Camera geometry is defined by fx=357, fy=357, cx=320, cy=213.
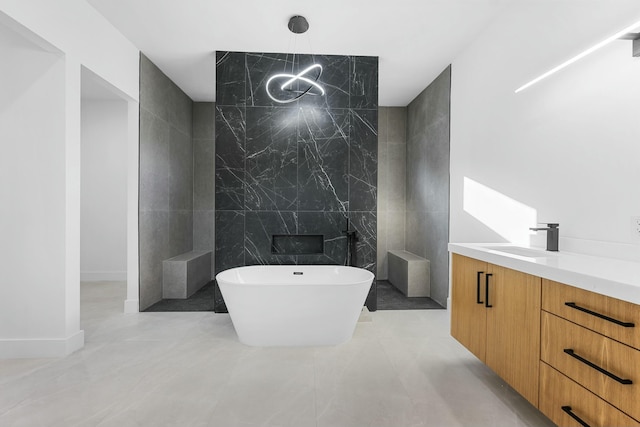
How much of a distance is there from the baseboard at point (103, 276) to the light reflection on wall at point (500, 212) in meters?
4.96

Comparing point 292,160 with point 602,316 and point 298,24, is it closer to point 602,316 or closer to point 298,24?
point 298,24

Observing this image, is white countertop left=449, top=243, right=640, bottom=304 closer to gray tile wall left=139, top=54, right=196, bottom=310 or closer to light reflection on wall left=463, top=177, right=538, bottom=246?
light reflection on wall left=463, top=177, right=538, bottom=246

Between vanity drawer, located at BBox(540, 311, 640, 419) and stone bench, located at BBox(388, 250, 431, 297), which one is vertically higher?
vanity drawer, located at BBox(540, 311, 640, 419)

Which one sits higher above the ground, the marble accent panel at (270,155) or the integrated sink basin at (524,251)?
the marble accent panel at (270,155)

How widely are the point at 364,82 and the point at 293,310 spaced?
2.52m

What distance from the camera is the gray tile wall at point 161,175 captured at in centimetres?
391

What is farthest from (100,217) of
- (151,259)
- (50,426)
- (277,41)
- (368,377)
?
(368,377)

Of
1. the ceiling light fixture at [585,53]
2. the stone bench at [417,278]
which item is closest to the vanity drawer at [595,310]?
the ceiling light fixture at [585,53]

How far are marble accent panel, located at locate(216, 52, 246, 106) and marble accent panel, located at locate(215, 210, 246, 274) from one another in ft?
3.91

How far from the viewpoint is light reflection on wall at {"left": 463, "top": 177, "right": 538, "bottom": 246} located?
265 cm

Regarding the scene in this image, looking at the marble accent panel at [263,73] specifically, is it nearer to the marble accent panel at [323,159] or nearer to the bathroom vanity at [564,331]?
the marble accent panel at [323,159]

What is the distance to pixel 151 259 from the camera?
405cm

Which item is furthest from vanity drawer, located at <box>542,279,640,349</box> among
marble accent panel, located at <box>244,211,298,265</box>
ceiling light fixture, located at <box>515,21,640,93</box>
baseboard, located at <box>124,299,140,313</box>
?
baseboard, located at <box>124,299,140,313</box>

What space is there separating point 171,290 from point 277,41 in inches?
122
